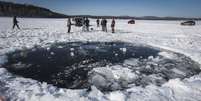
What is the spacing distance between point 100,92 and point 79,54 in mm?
5653

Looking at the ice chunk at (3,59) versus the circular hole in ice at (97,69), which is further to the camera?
the ice chunk at (3,59)

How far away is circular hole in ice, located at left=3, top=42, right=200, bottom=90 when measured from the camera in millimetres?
6504

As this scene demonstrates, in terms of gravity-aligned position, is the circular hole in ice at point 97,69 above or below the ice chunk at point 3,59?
below

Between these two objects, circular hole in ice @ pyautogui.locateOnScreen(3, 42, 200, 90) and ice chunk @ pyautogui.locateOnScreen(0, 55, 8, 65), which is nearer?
circular hole in ice @ pyautogui.locateOnScreen(3, 42, 200, 90)

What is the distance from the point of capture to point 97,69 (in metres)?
7.76

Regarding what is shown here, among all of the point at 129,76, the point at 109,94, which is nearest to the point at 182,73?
the point at 129,76

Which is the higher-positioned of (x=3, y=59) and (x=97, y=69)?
(x=3, y=59)

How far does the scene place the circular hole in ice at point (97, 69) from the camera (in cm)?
650

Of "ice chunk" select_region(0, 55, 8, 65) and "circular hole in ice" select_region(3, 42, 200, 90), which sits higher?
"ice chunk" select_region(0, 55, 8, 65)

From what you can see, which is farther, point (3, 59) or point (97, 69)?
point (3, 59)

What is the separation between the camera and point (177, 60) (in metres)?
9.62

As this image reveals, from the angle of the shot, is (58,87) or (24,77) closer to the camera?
(58,87)

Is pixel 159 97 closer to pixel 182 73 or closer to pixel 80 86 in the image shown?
pixel 80 86

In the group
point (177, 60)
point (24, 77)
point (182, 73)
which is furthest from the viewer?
point (177, 60)
